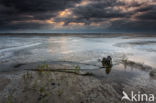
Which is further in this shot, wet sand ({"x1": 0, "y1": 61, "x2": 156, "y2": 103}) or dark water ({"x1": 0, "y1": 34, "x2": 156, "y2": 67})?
dark water ({"x1": 0, "y1": 34, "x2": 156, "y2": 67})

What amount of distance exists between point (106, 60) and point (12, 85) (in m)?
5.76

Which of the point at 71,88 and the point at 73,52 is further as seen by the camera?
the point at 73,52

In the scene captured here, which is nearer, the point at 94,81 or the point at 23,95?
the point at 23,95

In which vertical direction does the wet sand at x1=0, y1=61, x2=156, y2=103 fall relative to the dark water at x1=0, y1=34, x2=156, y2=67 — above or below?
below

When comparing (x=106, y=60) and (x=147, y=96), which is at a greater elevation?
(x=106, y=60)

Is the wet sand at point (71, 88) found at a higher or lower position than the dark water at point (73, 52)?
lower

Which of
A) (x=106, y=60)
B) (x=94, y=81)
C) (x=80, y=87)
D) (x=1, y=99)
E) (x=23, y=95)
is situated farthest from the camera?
(x=106, y=60)

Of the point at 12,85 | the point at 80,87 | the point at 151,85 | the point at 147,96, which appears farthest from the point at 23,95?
the point at 151,85

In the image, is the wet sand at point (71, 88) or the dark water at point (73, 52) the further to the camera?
the dark water at point (73, 52)

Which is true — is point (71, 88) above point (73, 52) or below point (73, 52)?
below

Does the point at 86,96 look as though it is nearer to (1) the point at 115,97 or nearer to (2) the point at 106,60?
(1) the point at 115,97

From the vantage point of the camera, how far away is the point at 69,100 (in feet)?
11.2

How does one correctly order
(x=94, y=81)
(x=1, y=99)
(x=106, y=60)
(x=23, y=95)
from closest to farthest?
(x=1, y=99) → (x=23, y=95) → (x=94, y=81) → (x=106, y=60)

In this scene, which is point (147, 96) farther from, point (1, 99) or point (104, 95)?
point (1, 99)
